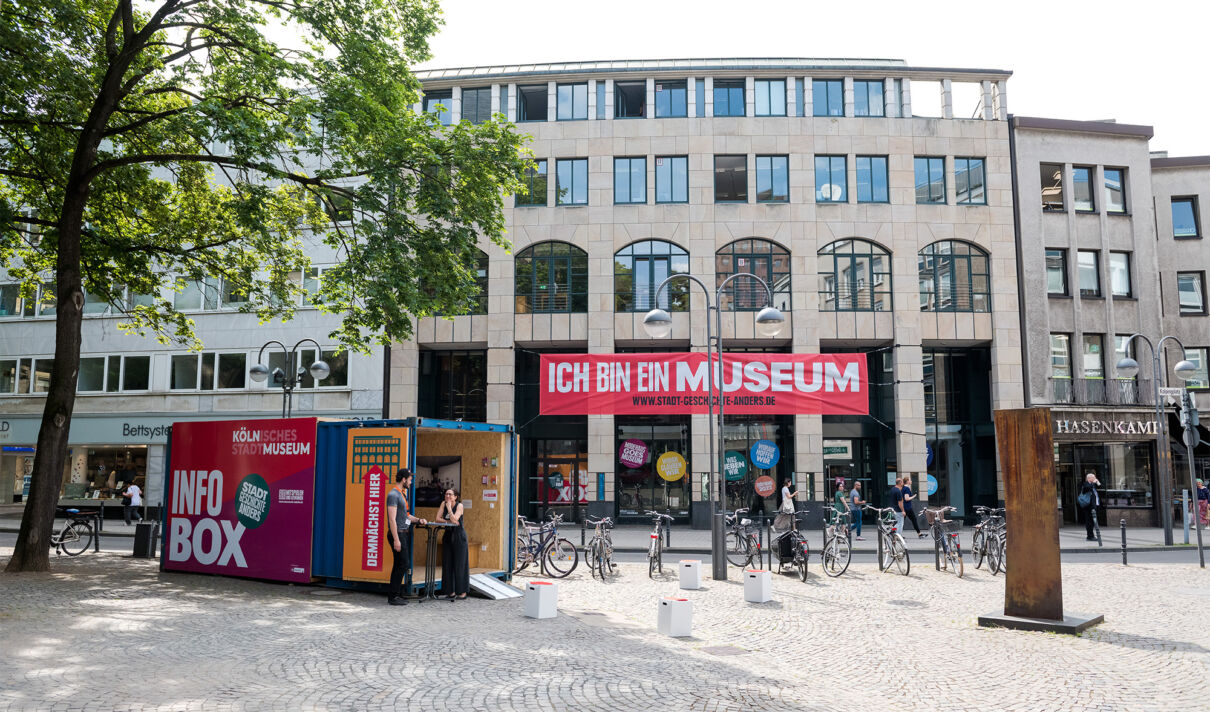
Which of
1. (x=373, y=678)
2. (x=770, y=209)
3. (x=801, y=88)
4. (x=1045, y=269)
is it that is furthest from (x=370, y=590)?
(x=1045, y=269)

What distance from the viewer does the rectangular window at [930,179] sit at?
1202 inches

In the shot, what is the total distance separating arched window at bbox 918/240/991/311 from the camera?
3008 centimetres

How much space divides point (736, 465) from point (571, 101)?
581 inches

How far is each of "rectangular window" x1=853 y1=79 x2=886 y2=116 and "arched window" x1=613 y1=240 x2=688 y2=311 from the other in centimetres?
853

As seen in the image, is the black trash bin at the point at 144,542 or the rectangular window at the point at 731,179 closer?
the black trash bin at the point at 144,542

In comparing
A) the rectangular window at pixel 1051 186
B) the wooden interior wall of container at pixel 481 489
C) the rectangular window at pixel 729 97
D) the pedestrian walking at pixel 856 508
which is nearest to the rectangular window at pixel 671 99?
the rectangular window at pixel 729 97

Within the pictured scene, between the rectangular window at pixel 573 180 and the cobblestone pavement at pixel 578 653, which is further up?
the rectangular window at pixel 573 180

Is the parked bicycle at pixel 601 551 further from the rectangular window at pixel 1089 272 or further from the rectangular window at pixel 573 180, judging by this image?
the rectangular window at pixel 1089 272

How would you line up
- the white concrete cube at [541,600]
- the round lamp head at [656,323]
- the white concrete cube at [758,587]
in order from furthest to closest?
the round lamp head at [656,323] < the white concrete cube at [758,587] < the white concrete cube at [541,600]

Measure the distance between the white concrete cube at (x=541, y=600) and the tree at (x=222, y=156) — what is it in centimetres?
747

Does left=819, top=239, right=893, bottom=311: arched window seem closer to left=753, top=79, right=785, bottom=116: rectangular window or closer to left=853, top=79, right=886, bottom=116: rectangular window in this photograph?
left=853, top=79, right=886, bottom=116: rectangular window

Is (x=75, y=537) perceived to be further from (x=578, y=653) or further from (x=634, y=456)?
(x=634, y=456)

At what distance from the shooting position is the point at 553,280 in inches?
1207

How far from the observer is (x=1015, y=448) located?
35.9ft
